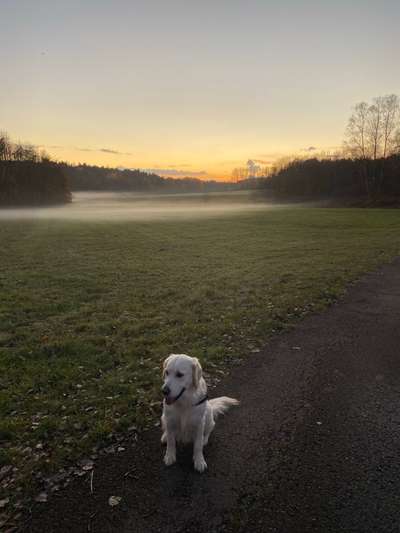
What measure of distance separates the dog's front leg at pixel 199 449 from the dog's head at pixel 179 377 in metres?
0.59

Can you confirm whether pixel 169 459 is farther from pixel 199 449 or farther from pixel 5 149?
pixel 5 149

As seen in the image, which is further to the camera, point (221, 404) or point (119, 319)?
point (119, 319)

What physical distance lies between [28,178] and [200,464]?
107531 millimetres

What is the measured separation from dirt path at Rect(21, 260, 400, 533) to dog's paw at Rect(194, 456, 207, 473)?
90mm

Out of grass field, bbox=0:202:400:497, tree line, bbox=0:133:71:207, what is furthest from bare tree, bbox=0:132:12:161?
grass field, bbox=0:202:400:497

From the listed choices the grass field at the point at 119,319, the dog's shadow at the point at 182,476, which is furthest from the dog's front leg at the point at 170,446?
the grass field at the point at 119,319

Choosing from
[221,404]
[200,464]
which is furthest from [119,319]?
[200,464]

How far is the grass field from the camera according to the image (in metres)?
6.14

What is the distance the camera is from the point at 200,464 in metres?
5.00

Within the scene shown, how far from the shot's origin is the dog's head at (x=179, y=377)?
4863 mm

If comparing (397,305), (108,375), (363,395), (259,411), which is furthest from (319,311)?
(108,375)

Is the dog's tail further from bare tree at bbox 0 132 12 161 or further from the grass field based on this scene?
bare tree at bbox 0 132 12 161

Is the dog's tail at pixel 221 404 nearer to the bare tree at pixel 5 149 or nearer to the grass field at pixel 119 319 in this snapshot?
the grass field at pixel 119 319

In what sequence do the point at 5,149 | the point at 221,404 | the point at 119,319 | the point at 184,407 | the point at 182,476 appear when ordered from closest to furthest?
the point at 182,476, the point at 184,407, the point at 221,404, the point at 119,319, the point at 5,149
